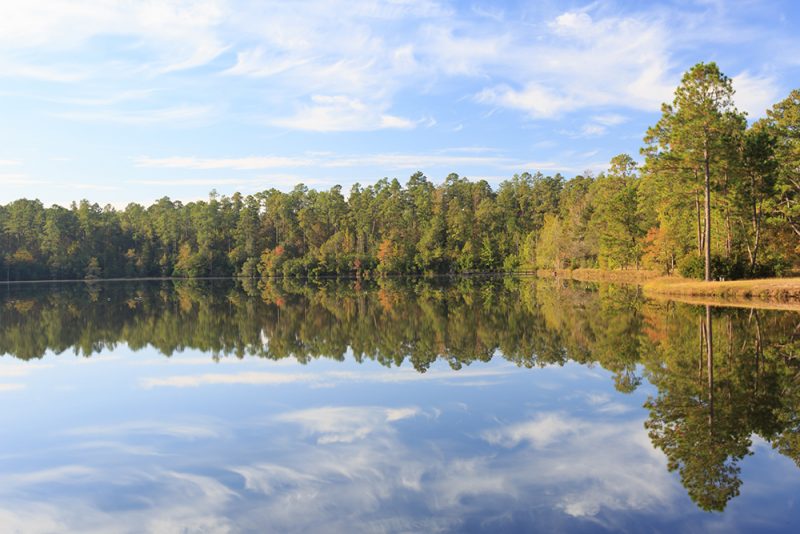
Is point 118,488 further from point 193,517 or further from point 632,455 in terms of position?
point 632,455

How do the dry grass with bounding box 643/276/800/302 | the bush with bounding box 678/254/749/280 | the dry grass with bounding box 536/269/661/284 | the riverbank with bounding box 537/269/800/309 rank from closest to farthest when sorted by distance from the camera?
the riverbank with bounding box 537/269/800/309, the dry grass with bounding box 643/276/800/302, the bush with bounding box 678/254/749/280, the dry grass with bounding box 536/269/661/284

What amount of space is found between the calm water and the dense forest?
17163 millimetres

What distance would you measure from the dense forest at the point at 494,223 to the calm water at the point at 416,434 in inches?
676

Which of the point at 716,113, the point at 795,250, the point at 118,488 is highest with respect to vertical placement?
the point at 716,113

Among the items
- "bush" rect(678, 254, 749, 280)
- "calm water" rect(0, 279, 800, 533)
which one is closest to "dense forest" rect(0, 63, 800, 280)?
"bush" rect(678, 254, 749, 280)

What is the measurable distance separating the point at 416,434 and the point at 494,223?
97.0 meters

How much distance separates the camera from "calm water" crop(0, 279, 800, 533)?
6.96 m

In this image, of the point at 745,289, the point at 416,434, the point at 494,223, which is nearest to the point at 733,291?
the point at 745,289

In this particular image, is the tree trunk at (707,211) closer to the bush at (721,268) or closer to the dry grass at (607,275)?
the bush at (721,268)

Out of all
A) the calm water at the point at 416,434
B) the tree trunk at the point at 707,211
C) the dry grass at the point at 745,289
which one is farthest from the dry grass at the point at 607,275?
the calm water at the point at 416,434

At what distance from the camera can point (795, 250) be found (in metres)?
39.5

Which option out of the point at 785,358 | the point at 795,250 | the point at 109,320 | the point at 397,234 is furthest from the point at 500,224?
the point at 785,358

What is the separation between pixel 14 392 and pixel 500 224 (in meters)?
95.6

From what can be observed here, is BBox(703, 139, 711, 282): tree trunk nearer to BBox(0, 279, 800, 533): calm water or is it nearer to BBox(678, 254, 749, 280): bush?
BBox(678, 254, 749, 280): bush
